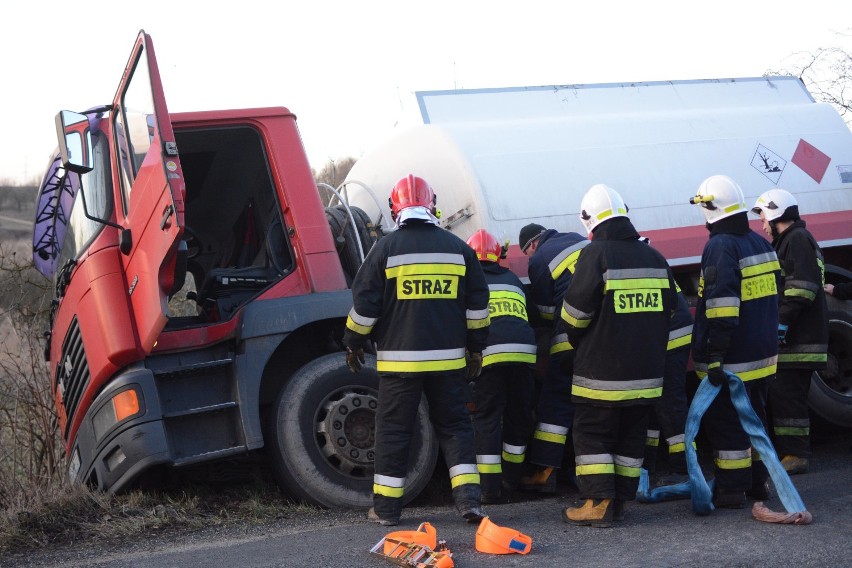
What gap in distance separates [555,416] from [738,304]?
4.15ft

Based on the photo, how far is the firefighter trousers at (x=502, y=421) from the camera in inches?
214

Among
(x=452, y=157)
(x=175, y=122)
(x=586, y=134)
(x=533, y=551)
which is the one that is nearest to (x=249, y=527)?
(x=533, y=551)

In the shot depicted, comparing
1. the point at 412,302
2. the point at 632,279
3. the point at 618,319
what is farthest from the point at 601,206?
the point at 412,302

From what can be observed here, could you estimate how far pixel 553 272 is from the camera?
578 cm

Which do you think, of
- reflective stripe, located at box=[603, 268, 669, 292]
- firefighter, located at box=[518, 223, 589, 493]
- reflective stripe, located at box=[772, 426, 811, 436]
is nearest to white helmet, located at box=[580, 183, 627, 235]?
reflective stripe, located at box=[603, 268, 669, 292]

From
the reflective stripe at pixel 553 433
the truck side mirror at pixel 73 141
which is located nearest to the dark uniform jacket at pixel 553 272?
the reflective stripe at pixel 553 433

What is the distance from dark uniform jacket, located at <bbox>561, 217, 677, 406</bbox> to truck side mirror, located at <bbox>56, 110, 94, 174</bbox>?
2.55 metres

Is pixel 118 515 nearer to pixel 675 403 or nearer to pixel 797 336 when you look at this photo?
pixel 675 403

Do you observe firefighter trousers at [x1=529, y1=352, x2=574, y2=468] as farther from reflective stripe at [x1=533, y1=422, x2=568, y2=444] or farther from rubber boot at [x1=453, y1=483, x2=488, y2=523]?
rubber boot at [x1=453, y1=483, x2=488, y2=523]

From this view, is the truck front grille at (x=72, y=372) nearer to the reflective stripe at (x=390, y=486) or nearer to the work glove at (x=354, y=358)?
the work glove at (x=354, y=358)

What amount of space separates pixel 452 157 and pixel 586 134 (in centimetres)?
113

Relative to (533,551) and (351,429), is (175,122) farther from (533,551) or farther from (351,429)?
(533,551)

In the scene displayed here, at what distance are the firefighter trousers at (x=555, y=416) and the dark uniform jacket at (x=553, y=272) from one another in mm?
117

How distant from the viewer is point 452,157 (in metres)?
6.32
